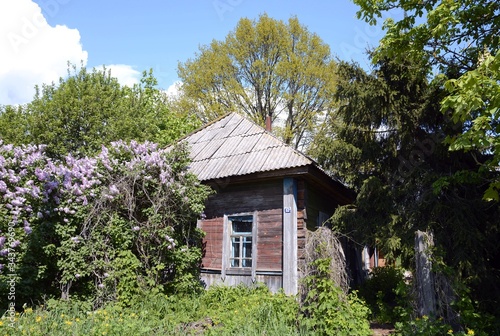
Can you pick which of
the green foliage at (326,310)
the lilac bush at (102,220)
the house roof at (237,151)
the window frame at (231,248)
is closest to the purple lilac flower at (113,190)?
the lilac bush at (102,220)

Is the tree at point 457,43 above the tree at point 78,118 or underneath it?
underneath

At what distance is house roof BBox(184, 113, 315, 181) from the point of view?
30.1 feet

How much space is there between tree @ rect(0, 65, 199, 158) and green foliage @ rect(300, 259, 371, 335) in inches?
470

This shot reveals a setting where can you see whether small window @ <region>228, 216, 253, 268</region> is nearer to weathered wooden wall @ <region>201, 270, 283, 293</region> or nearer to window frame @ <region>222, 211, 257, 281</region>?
window frame @ <region>222, 211, 257, 281</region>

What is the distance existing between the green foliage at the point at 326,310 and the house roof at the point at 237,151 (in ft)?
10.6

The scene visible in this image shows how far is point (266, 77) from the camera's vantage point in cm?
2170

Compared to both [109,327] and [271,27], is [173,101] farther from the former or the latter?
[109,327]

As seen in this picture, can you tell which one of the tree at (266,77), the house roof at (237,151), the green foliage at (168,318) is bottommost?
the green foliage at (168,318)

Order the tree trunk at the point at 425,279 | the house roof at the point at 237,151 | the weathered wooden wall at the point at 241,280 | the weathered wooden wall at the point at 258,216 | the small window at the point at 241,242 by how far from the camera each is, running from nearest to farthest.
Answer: the tree trunk at the point at 425,279 → the weathered wooden wall at the point at 241,280 → the weathered wooden wall at the point at 258,216 → the house roof at the point at 237,151 → the small window at the point at 241,242

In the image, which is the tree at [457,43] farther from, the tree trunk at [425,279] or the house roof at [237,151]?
the house roof at [237,151]

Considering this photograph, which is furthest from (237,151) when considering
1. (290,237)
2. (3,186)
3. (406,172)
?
(3,186)

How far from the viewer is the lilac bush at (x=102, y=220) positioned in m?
7.93

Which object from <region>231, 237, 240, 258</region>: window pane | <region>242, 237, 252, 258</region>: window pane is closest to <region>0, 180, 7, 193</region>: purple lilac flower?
<region>231, 237, 240, 258</region>: window pane

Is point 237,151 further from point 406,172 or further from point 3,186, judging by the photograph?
point 3,186
